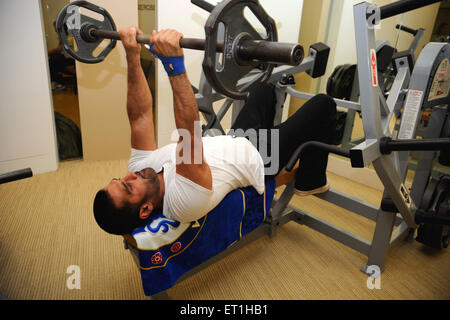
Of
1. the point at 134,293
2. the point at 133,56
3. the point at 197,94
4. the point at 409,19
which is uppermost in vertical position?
the point at 409,19

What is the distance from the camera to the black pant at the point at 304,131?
60.3 inches

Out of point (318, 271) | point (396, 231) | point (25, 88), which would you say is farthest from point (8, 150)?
point (396, 231)

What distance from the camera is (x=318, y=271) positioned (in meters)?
1.64

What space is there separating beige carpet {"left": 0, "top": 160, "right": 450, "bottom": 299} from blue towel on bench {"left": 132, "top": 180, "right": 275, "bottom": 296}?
0.33 metres

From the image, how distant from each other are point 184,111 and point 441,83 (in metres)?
1.24

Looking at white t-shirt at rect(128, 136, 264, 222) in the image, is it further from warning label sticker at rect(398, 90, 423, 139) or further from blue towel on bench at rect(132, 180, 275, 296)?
warning label sticker at rect(398, 90, 423, 139)

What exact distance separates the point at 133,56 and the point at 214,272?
117 cm

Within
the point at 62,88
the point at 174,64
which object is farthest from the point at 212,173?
the point at 62,88

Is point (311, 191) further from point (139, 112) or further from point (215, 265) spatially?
point (139, 112)

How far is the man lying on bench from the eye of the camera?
1021 mm

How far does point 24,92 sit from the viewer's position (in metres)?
2.31

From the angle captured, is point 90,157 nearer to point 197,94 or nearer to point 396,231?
point 197,94

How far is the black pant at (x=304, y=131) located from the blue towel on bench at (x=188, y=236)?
0.23 meters

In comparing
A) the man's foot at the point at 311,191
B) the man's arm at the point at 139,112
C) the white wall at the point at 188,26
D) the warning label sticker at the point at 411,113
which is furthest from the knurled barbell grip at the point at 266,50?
the white wall at the point at 188,26
